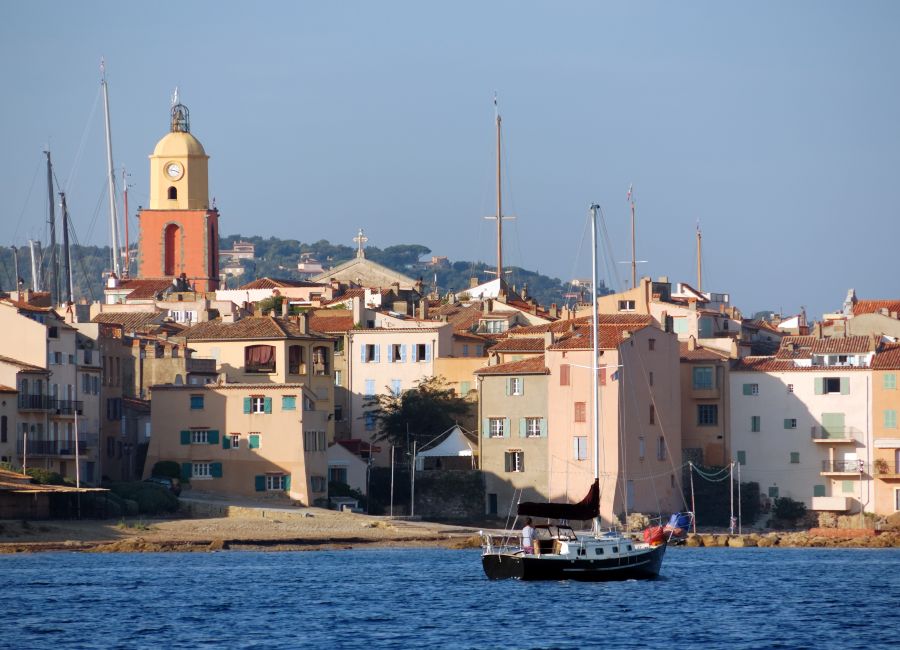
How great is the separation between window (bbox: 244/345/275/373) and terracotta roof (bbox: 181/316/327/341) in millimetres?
529

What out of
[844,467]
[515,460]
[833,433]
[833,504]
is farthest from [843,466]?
[515,460]

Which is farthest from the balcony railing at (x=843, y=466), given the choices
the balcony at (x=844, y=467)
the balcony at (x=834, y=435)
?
the balcony at (x=834, y=435)

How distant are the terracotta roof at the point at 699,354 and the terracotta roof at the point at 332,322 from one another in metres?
20.4

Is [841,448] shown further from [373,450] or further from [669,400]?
[373,450]

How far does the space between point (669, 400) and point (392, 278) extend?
285ft

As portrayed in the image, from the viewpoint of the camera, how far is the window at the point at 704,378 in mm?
118562

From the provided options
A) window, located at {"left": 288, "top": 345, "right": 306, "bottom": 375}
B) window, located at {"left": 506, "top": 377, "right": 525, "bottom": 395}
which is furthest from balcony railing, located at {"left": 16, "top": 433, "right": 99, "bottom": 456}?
window, located at {"left": 506, "top": 377, "right": 525, "bottom": 395}

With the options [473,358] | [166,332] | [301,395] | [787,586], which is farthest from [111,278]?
[787,586]

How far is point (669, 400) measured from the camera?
11438 cm

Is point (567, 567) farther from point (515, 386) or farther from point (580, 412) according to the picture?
point (515, 386)

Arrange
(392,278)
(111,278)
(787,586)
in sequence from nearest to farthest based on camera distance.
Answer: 1. (787,586)
2. (111,278)
3. (392,278)

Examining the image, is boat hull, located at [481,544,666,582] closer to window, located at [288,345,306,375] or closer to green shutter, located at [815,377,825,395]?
window, located at [288,345,306,375]

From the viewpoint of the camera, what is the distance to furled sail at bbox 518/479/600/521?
80.3 metres

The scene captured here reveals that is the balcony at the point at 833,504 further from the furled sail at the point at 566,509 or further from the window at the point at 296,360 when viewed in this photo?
the furled sail at the point at 566,509
